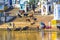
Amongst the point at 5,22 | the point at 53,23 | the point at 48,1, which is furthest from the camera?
the point at 48,1

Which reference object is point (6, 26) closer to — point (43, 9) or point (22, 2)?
point (43, 9)

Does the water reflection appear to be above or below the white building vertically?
below

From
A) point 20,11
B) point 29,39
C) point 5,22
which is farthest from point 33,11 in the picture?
point 29,39

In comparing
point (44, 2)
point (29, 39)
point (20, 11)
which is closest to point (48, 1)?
point (44, 2)

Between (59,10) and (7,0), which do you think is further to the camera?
(7,0)

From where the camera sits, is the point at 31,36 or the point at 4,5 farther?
the point at 4,5

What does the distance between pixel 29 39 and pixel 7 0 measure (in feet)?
35.3

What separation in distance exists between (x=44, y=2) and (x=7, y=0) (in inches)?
150

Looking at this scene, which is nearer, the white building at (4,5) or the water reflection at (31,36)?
the water reflection at (31,36)

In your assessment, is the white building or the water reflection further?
the white building

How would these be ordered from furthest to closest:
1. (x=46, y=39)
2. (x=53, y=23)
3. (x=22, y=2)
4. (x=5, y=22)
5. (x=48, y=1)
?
(x=22, y=2) → (x=48, y=1) → (x=5, y=22) → (x=53, y=23) → (x=46, y=39)

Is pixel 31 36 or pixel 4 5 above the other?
pixel 4 5

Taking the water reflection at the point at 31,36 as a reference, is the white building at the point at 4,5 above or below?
above

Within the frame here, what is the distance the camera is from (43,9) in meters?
19.6
